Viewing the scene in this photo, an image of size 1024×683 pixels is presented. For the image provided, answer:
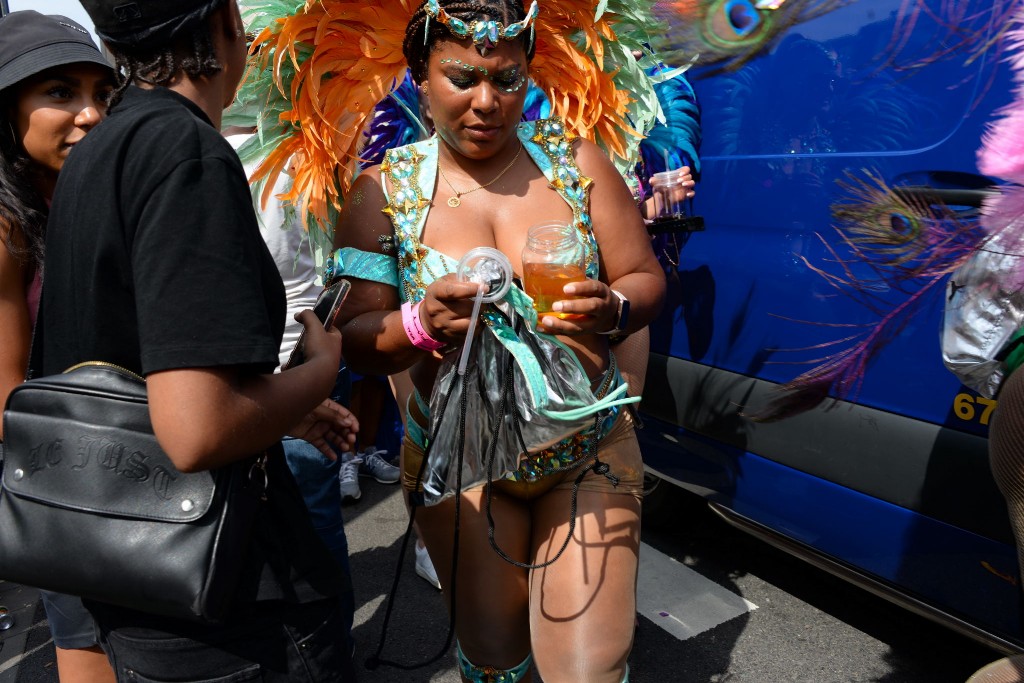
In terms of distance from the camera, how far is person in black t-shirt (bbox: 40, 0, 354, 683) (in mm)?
1158

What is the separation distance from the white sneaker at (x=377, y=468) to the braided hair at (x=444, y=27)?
297cm

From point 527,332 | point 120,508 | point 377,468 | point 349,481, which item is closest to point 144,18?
point 120,508

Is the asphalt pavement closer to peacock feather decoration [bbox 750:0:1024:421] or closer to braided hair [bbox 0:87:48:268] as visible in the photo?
peacock feather decoration [bbox 750:0:1024:421]

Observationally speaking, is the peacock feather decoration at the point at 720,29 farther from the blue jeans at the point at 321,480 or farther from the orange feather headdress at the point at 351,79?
the blue jeans at the point at 321,480

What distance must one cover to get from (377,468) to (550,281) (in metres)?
3.24

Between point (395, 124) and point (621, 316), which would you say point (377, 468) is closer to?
point (395, 124)

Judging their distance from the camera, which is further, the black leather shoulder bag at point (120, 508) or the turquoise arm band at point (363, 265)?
the turquoise arm band at point (363, 265)

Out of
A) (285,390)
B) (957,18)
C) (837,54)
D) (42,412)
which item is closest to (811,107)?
(837,54)

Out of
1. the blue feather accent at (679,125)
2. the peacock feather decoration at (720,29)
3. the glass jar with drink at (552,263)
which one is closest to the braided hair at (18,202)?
the glass jar with drink at (552,263)

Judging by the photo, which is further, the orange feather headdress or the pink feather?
the orange feather headdress

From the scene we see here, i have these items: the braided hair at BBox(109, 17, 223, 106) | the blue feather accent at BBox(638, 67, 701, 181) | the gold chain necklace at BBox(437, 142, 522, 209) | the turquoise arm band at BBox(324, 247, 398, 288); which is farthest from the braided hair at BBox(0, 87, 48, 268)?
the blue feather accent at BBox(638, 67, 701, 181)

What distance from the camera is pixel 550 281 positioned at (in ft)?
6.01

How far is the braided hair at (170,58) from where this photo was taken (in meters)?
1.32

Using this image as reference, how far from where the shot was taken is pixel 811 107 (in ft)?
8.57
